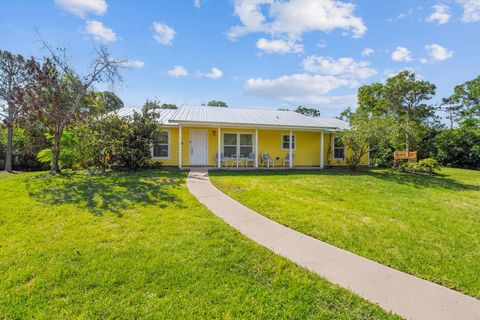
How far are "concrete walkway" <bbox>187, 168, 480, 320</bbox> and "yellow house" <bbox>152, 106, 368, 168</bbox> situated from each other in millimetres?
8446

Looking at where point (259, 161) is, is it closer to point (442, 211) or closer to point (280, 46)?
point (280, 46)

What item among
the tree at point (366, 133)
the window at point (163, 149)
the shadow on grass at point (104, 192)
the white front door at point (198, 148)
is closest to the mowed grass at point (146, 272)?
the shadow on grass at point (104, 192)

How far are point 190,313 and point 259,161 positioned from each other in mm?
12364

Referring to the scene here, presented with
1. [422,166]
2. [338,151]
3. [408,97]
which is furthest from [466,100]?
[338,151]

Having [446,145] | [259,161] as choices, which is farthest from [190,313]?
[446,145]

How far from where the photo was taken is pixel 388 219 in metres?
5.39

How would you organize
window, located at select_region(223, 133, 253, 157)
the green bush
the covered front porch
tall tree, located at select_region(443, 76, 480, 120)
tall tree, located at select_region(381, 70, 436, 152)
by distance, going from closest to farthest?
the covered front porch → window, located at select_region(223, 133, 253, 157) → the green bush → tall tree, located at select_region(381, 70, 436, 152) → tall tree, located at select_region(443, 76, 480, 120)

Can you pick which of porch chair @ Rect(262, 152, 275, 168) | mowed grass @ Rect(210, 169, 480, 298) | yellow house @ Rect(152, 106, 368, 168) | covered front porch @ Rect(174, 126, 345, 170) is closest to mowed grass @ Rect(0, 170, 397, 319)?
mowed grass @ Rect(210, 169, 480, 298)

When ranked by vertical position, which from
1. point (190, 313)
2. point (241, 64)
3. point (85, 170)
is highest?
point (241, 64)

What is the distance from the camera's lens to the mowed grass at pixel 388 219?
349cm

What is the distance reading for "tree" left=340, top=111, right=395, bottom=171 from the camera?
11.6 metres

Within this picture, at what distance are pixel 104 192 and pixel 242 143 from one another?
8869 millimetres

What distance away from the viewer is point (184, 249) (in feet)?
11.8

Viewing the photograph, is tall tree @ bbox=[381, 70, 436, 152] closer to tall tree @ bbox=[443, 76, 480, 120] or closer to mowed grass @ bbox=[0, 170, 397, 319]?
tall tree @ bbox=[443, 76, 480, 120]
